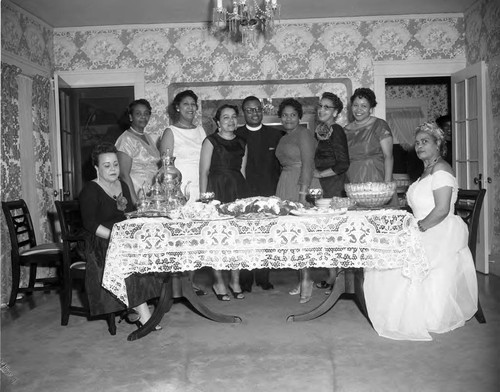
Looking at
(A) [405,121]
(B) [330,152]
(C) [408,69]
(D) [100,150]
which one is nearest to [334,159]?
(B) [330,152]

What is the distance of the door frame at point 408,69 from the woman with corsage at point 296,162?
6.89 ft

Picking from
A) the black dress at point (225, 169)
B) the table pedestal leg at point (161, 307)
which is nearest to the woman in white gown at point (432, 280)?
the table pedestal leg at point (161, 307)

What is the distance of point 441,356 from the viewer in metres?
2.86

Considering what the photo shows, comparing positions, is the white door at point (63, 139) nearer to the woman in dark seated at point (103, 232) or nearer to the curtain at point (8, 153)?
the curtain at point (8, 153)

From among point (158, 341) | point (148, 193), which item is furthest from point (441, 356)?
point (148, 193)

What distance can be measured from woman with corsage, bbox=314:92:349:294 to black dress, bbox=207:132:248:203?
0.65 metres

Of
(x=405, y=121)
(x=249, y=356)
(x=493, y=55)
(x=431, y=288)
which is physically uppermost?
(x=493, y=55)

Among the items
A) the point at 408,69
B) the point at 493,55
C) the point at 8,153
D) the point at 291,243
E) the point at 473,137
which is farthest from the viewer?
the point at 408,69

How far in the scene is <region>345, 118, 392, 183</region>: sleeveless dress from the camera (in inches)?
171

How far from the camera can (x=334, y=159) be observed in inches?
169

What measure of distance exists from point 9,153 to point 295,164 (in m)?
2.55

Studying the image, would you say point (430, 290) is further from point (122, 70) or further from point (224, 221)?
point (122, 70)

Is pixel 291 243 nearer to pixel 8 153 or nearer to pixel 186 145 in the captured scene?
pixel 186 145

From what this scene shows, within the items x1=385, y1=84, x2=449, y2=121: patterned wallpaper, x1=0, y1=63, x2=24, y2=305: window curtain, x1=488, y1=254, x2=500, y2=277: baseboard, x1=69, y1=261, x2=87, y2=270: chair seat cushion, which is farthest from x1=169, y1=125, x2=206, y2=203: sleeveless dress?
x1=385, y1=84, x2=449, y2=121: patterned wallpaper
